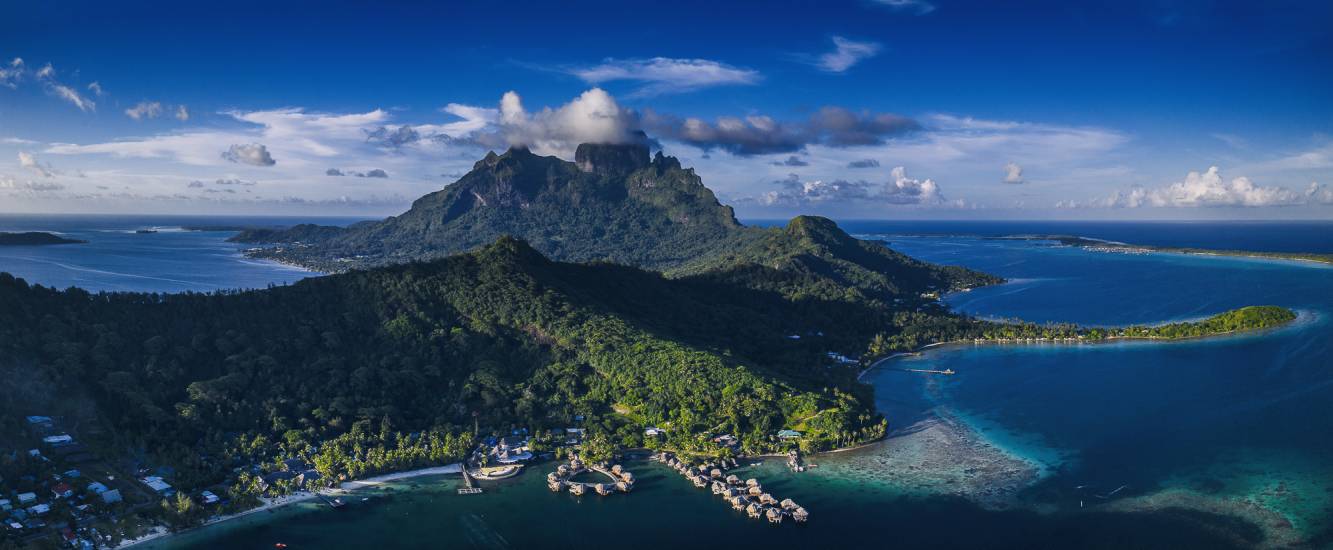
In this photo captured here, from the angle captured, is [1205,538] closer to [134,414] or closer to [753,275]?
[134,414]

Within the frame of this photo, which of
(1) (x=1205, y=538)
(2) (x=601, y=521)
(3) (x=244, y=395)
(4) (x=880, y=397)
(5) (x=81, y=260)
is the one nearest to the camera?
(1) (x=1205, y=538)

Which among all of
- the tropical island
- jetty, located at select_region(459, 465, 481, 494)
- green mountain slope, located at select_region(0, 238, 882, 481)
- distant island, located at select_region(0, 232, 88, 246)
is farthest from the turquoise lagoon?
distant island, located at select_region(0, 232, 88, 246)

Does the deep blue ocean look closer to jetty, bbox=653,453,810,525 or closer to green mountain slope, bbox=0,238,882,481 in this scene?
jetty, bbox=653,453,810,525

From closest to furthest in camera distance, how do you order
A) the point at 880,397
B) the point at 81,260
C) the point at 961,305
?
the point at 880,397
the point at 961,305
the point at 81,260

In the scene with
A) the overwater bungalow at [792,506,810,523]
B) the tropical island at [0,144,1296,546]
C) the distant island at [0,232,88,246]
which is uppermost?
the distant island at [0,232,88,246]

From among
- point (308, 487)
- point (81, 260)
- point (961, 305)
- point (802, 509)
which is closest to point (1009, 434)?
point (802, 509)

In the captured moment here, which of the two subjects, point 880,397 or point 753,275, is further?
point 753,275

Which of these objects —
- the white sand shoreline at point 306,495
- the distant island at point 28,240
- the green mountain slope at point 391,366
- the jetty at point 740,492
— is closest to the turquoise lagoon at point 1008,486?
the jetty at point 740,492
